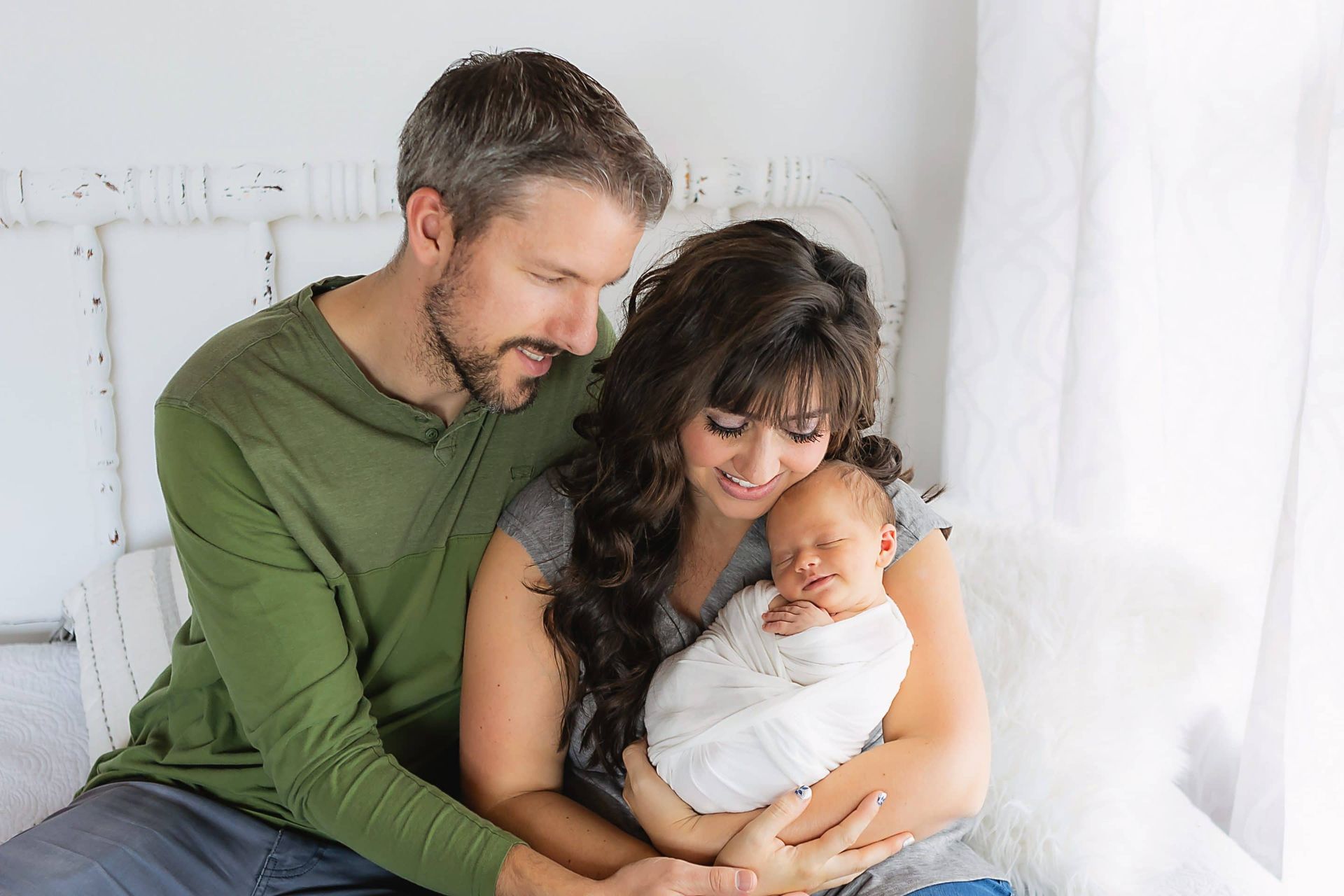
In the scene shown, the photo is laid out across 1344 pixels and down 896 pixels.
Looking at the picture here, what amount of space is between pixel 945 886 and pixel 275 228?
5.39 ft

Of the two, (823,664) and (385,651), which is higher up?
(823,664)

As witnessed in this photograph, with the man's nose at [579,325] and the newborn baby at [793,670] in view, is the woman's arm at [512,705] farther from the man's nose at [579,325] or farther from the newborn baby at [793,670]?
the man's nose at [579,325]

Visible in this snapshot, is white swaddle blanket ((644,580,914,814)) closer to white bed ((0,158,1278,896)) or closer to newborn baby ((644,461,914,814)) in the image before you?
newborn baby ((644,461,914,814))

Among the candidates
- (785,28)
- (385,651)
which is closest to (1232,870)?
(385,651)

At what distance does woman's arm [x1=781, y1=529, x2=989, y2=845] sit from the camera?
50.2 inches

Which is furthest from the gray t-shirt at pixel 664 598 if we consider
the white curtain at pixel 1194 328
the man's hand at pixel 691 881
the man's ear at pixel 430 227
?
the white curtain at pixel 1194 328

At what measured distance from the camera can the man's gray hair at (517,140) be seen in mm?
1249

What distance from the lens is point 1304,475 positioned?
1.43 m

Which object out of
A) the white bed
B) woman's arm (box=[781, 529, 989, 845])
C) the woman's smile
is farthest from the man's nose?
the white bed

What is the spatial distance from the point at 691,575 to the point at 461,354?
1.43 ft

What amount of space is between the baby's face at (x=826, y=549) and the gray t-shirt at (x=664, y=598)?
105 millimetres

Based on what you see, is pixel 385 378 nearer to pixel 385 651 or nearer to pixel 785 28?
pixel 385 651

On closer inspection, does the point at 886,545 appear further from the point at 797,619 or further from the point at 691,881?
the point at 691,881

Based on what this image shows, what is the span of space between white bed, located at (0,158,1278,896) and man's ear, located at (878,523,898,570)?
346 mm
